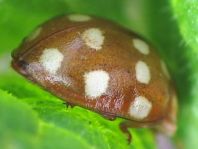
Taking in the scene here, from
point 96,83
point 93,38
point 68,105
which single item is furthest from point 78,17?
point 68,105

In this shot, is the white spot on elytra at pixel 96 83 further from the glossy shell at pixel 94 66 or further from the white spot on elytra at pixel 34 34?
the white spot on elytra at pixel 34 34

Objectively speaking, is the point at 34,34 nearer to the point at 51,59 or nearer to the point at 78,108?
the point at 51,59

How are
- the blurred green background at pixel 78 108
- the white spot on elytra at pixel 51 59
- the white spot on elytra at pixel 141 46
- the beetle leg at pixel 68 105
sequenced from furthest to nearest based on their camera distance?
1. the white spot on elytra at pixel 141 46
2. the white spot on elytra at pixel 51 59
3. the beetle leg at pixel 68 105
4. the blurred green background at pixel 78 108

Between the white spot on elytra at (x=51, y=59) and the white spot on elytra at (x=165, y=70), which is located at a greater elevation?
the white spot on elytra at (x=165, y=70)

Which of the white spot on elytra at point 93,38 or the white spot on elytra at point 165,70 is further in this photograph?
the white spot on elytra at point 165,70

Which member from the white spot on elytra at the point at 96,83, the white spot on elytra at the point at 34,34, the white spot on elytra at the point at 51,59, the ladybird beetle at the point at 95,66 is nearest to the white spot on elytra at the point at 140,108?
the ladybird beetle at the point at 95,66

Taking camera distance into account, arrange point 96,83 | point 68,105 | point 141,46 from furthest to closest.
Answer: point 141,46 → point 96,83 → point 68,105

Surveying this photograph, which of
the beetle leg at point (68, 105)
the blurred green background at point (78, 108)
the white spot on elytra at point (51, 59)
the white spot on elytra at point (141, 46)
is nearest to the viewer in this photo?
the blurred green background at point (78, 108)

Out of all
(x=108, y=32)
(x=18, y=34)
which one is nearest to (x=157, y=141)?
(x=108, y=32)
